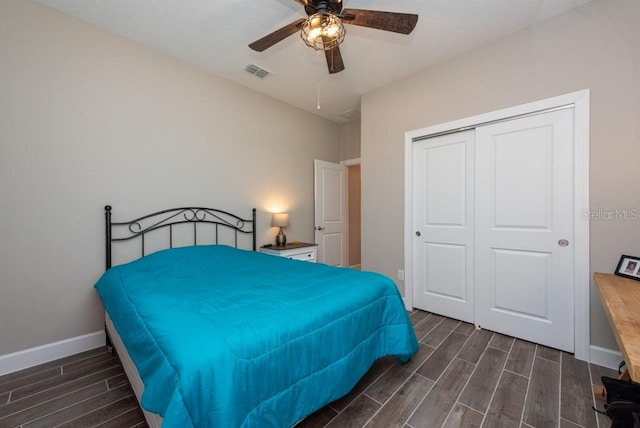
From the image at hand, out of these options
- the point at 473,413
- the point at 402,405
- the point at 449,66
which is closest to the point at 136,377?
the point at 402,405

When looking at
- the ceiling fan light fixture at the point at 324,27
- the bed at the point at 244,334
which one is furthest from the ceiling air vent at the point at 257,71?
the bed at the point at 244,334

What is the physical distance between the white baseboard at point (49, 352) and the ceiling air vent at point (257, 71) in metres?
2.98

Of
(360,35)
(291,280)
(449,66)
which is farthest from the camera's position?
(449,66)

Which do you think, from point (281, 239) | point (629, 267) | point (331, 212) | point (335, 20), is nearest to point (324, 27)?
point (335, 20)

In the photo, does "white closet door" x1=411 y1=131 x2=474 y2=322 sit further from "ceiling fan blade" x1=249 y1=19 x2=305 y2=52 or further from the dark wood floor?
"ceiling fan blade" x1=249 y1=19 x2=305 y2=52

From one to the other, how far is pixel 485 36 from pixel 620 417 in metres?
2.85

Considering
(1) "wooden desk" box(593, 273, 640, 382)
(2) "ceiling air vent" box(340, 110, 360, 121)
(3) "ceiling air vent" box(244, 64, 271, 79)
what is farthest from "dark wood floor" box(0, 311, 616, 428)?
(2) "ceiling air vent" box(340, 110, 360, 121)

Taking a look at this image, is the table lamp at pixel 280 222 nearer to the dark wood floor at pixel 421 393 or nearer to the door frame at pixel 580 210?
the dark wood floor at pixel 421 393

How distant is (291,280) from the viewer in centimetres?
186

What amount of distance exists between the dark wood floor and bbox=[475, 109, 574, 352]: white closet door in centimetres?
29

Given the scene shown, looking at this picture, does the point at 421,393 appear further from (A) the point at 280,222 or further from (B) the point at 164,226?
(B) the point at 164,226

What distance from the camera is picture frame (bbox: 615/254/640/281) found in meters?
1.76

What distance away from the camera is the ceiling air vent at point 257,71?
9.55ft

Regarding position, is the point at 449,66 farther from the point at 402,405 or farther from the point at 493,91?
the point at 402,405
